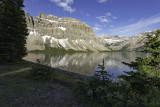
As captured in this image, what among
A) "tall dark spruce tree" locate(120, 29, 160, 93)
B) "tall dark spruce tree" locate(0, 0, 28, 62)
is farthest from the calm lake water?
"tall dark spruce tree" locate(0, 0, 28, 62)

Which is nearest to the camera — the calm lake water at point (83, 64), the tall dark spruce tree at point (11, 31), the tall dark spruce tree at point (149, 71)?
the tall dark spruce tree at point (149, 71)

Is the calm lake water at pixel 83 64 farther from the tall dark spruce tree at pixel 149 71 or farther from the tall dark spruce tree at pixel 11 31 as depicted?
the tall dark spruce tree at pixel 11 31

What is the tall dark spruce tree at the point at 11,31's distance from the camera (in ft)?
47.3

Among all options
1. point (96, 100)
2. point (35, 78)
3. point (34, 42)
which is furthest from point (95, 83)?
point (34, 42)

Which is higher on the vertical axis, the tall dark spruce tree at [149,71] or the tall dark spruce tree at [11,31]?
the tall dark spruce tree at [11,31]

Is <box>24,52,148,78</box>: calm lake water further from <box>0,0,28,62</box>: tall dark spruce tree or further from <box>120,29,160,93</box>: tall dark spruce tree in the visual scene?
<box>0,0,28,62</box>: tall dark spruce tree

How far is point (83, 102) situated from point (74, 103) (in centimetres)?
56

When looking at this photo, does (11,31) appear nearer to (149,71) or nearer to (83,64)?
(149,71)

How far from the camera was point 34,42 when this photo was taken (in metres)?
187

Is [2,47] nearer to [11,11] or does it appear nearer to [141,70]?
[11,11]

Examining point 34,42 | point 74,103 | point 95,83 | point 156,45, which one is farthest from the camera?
point 34,42

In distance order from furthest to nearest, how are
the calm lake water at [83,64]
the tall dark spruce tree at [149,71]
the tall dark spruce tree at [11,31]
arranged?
the calm lake water at [83,64], the tall dark spruce tree at [11,31], the tall dark spruce tree at [149,71]

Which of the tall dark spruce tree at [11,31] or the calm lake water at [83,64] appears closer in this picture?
the tall dark spruce tree at [11,31]

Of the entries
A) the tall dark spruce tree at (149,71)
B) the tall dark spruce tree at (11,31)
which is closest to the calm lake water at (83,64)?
the tall dark spruce tree at (149,71)
